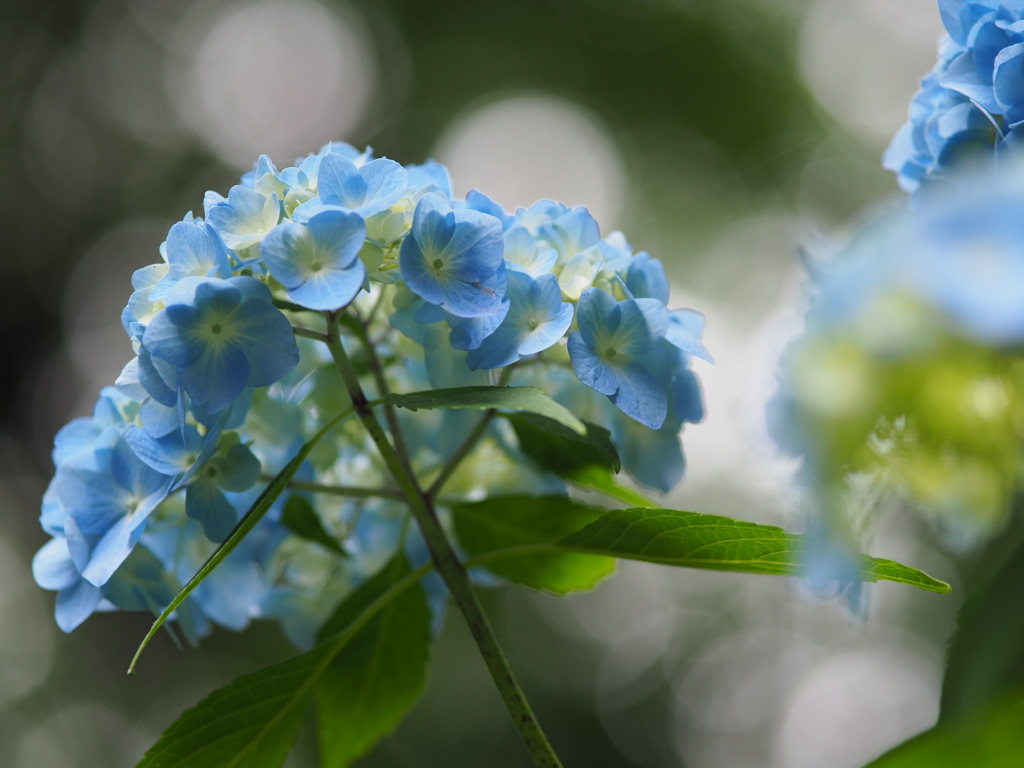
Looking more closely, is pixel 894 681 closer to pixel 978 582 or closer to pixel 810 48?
pixel 810 48

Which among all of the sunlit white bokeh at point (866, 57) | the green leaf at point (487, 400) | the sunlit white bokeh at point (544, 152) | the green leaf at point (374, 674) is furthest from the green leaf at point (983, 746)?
the sunlit white bokeh at point (866, 57)

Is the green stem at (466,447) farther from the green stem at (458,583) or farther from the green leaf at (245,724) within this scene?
the green leaf at (245,724)

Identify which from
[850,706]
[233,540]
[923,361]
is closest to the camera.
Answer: [923,361]

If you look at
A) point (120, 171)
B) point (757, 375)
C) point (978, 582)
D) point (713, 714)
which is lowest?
point (978, 582)

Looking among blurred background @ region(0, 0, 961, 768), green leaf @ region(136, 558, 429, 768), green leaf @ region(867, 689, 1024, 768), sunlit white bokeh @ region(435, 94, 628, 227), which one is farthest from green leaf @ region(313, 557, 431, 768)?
sunlit white bokeh @ region(435, 94, 628, 227)

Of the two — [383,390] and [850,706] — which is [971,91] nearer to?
[383,390]

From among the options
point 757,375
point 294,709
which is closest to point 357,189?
point 757,375

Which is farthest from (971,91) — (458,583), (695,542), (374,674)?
(374,674)
